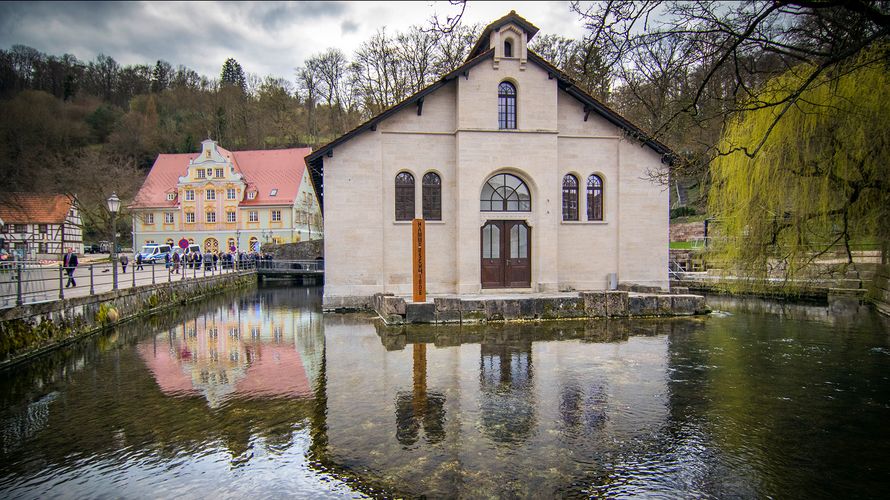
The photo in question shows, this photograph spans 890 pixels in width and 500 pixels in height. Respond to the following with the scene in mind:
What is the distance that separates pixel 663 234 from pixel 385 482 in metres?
17.8

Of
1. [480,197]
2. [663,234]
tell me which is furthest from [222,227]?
[663,234]

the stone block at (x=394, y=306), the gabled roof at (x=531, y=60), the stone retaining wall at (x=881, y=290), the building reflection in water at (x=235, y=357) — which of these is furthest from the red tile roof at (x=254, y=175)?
the stone retaining wall at (x=881, y=290)

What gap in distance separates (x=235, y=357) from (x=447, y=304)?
638 cm

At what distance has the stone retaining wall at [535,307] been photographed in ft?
49.2

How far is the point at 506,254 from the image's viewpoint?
18984mm

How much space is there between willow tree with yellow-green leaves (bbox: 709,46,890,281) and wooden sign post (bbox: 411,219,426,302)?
28.4ft

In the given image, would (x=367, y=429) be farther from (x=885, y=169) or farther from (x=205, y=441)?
(x=885, y=169)

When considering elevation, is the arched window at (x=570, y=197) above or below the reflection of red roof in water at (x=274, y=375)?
above

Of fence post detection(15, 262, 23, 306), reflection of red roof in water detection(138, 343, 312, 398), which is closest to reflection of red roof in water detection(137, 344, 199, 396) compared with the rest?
reflection of red roof in water detection(138, 343, 312, 398)

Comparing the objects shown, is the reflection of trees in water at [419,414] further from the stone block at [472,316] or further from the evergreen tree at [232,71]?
the evergreen tree at [232,71]

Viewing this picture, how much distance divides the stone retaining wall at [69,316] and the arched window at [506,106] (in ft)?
46.7

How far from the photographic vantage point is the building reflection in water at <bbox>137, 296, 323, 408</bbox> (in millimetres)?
8219

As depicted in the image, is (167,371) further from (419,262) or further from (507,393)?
(419,262)

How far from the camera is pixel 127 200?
144ft
